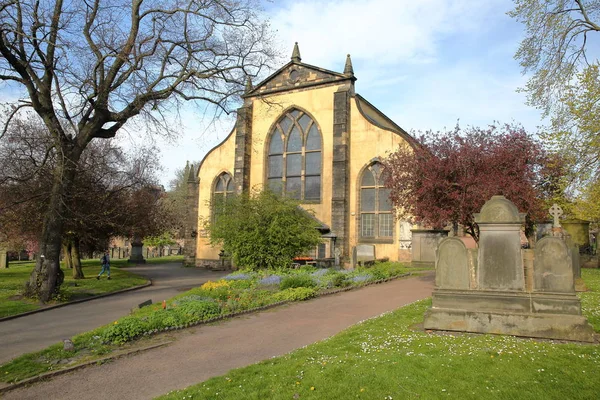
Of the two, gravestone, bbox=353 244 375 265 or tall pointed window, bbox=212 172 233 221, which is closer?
gravestone, bbox=353 244 375 265

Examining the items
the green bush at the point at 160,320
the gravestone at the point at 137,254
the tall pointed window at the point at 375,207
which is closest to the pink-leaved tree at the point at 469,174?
the green bush at the point at 160,320

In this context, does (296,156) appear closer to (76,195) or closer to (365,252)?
(365,252)

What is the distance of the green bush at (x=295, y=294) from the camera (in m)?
13.7

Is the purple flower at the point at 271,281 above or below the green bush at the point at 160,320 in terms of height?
above

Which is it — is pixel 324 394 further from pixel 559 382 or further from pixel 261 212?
pixel 261 212

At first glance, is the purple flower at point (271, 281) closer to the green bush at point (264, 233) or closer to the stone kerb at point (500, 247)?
the green bush at point (264, 233)

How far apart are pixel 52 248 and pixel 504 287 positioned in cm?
1428

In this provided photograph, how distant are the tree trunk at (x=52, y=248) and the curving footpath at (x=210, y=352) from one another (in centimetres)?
761

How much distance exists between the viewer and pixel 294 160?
1277 inches

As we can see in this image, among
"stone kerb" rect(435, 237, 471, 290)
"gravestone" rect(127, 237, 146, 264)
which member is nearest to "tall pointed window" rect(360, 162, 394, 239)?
"stone kerb" rect(435, 237, 471, 290)

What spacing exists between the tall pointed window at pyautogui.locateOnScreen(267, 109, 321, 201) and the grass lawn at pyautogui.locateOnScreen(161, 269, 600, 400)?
23.7 meters

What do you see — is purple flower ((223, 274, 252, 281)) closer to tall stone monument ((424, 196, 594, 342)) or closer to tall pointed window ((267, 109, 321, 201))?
tall stone monument ((424, 196, 594, 342))

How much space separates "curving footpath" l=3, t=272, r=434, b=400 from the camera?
21.2ft

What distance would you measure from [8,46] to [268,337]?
42.4ft
